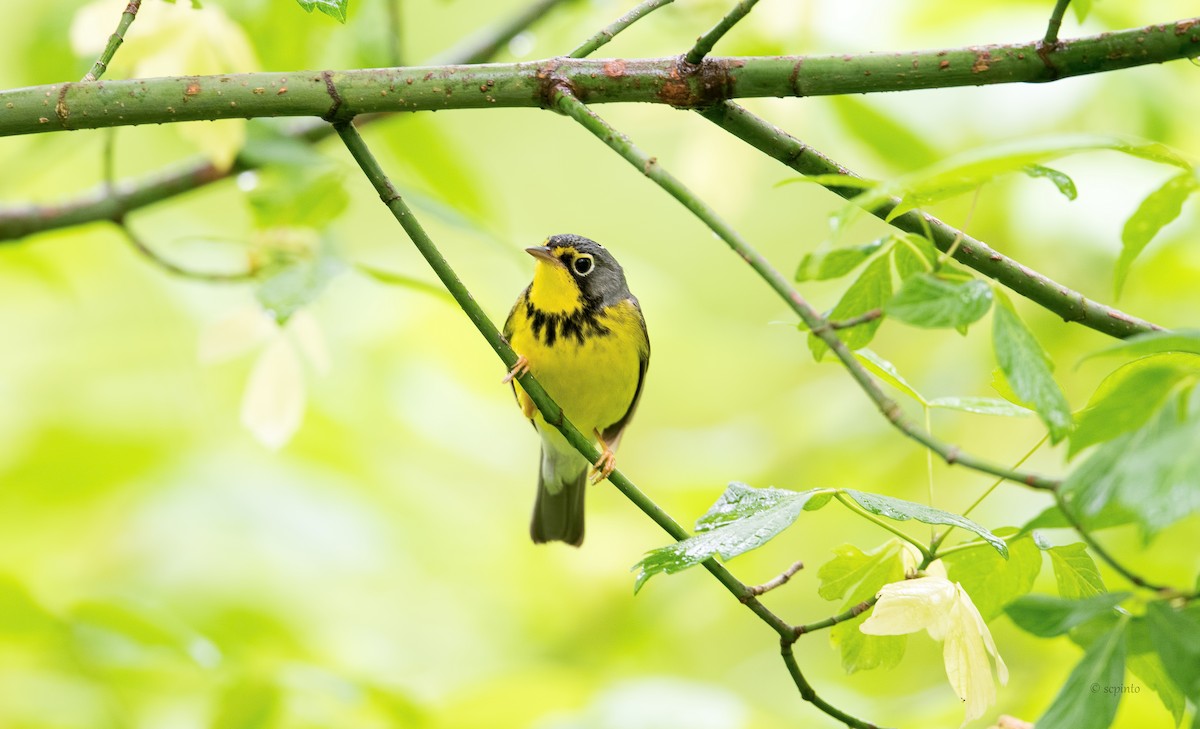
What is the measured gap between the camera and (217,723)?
3162 millimetres

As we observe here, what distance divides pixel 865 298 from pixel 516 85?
0.79 meters

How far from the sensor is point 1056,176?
1.87 meters

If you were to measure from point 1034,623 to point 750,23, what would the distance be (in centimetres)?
344

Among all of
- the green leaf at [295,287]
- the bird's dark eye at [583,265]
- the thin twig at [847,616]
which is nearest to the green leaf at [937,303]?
the thin twig at [847,616]

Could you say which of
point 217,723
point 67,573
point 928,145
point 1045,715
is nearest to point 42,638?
point 217,723

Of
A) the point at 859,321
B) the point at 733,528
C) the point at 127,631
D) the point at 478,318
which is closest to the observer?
the point at 859,321

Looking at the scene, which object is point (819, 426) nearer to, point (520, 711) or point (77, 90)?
point (520, 711)

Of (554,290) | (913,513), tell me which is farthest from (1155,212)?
(554,290)

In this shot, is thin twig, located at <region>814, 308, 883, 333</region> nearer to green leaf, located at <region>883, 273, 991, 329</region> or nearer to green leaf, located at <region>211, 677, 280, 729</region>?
green leaf, located at <region>883, 273, 991, 329</region>

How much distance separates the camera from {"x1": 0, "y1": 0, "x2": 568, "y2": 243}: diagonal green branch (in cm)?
395

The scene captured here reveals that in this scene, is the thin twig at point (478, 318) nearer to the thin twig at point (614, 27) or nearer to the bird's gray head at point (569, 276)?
the thin twig at point (614, 27)

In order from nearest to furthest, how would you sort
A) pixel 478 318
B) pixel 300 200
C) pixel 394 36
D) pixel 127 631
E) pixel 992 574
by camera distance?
pixel 478 318, pixel 992 574, pixel 127 631, pixel 300 200, pixel 394 36

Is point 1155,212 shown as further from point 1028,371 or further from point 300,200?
point 300,200

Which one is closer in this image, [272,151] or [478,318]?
[478,318]
